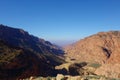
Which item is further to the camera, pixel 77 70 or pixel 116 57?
pixel 116 57

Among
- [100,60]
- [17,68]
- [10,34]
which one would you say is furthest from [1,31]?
[17,68]

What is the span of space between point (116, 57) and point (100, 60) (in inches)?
2785

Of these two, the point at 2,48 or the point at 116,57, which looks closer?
the point at 2,48

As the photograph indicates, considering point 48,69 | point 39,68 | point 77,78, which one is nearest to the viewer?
point 77,78

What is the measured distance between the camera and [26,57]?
7556cm

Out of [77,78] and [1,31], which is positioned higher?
[1,31]

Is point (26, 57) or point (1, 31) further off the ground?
point (1, 31)

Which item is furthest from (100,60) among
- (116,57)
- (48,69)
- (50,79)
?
(50,79)

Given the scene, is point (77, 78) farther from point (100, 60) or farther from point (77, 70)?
point (100, 60)

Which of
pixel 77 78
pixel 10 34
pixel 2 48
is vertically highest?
pixel 10 34

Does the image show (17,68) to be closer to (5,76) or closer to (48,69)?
(5,76)

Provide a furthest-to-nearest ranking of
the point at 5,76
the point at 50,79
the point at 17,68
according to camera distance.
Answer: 1. the point at 17,68
2. the point at 5,76
3. the point at 50,79

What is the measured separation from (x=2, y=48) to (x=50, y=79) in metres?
55.1

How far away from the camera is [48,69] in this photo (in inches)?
3511
